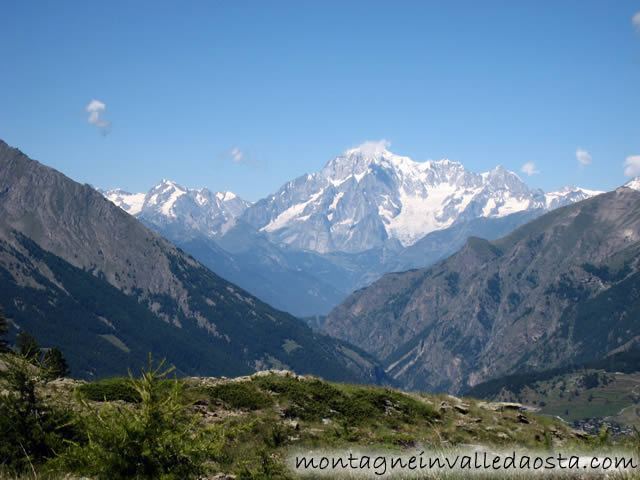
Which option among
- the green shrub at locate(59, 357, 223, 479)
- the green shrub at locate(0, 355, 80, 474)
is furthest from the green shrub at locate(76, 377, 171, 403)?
the green shrub at locate(59, 357, 223, 479)

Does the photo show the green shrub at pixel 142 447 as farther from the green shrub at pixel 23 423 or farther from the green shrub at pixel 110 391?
the green shrub at pixel 110 391

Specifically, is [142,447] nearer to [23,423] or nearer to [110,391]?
[23,423]

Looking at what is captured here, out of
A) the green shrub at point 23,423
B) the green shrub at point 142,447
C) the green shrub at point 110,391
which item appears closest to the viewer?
the green shrub at point 142,447

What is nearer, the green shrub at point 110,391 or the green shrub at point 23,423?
the green shrub at point 23,423

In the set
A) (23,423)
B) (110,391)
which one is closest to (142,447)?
(23,423)

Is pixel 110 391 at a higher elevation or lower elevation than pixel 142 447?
lower

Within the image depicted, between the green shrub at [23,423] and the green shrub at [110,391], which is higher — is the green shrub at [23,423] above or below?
above

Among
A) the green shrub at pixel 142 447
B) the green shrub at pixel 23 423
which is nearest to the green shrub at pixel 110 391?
the green shrub at pixel 23 423

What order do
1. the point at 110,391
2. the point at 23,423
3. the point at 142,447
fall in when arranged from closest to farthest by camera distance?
the point at 142,447 < the point at 23,423 < the point at 110,391

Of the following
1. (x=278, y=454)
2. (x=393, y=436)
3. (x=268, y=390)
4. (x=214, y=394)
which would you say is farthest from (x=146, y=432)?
(x=268, y=390)

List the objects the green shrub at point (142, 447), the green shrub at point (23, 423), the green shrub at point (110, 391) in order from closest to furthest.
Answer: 1. the green shrub at point (142, 447)
2. the green shrub at point (23, 423)
3. the green shrub at point (110, 391)

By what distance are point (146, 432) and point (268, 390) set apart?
19839mm

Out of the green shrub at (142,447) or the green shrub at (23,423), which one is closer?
the green shrub at (142,447)

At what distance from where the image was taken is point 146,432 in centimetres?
1130
